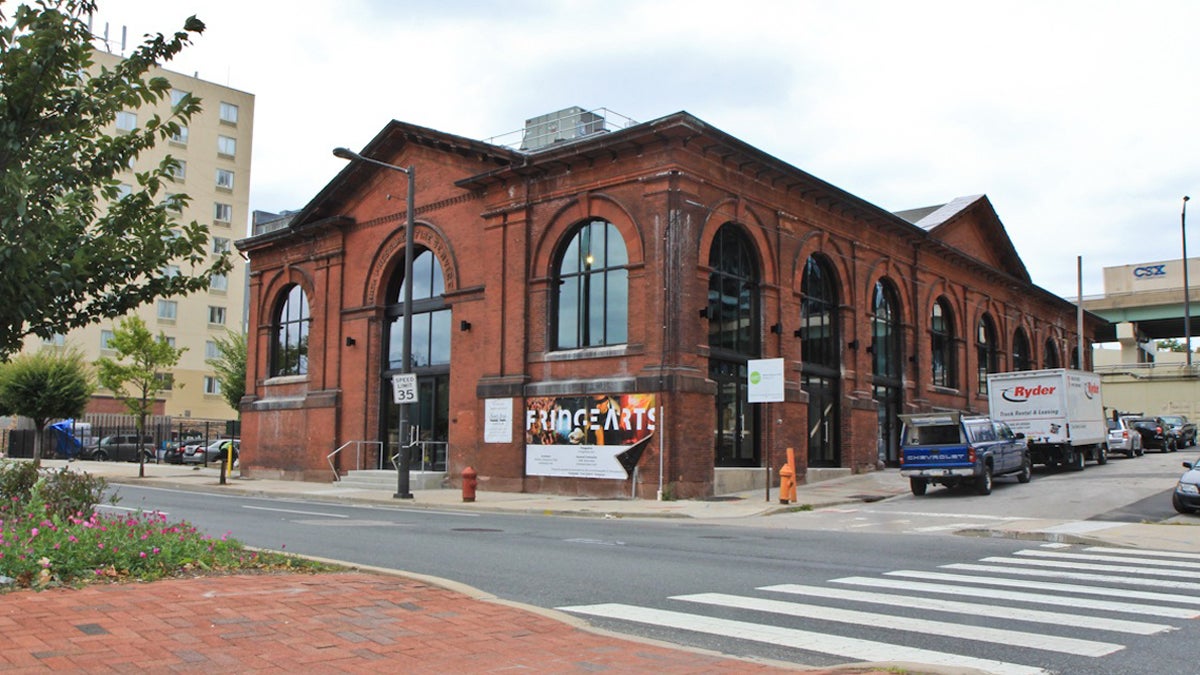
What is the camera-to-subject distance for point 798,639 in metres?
7.31

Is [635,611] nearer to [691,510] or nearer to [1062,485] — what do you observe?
[691,510]

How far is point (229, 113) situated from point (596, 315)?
52282mm

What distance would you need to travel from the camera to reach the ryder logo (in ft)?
96.7

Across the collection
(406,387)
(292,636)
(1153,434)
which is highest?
(406,387)

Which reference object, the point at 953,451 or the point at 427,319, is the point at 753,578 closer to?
the point at 953,451

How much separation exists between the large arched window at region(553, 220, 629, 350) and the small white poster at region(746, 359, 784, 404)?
4.20 meters

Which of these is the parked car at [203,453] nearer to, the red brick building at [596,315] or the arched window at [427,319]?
the red brick building at [596,315]

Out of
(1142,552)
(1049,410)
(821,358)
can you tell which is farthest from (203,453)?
(1142,552)

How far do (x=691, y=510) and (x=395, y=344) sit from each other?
14578 millimetres

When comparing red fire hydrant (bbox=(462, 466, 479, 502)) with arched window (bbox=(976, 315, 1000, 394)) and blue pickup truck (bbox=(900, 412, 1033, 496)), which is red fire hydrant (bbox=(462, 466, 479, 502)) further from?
arched window (bbox=(976, 315, 1000, 394))

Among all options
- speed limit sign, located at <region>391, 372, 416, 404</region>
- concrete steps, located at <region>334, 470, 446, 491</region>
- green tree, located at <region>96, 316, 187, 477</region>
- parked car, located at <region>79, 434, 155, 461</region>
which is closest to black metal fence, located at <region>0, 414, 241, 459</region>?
parked car, located at <region>79, 434, 155, 461</region>

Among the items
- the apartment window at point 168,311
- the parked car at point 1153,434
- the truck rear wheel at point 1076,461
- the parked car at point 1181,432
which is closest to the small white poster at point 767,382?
the truck rear wheel at point 1076,461

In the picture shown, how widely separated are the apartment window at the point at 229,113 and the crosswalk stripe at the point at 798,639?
68.1 meters

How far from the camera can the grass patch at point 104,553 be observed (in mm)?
7719
